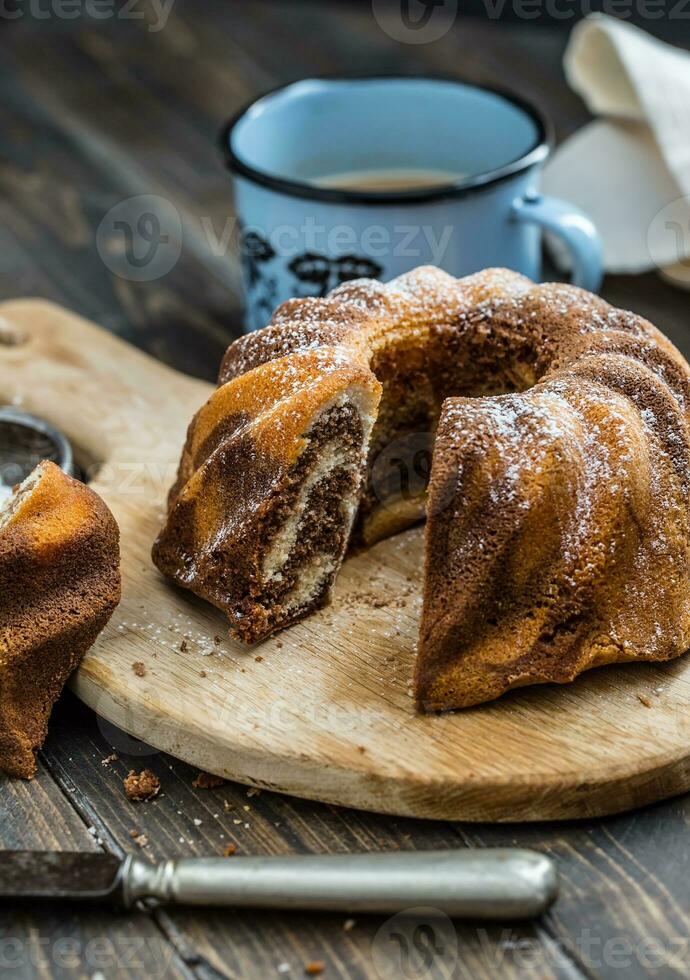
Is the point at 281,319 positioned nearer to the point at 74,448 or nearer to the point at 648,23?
the point at 74,448

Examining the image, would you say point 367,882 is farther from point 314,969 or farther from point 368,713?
point 368,713
